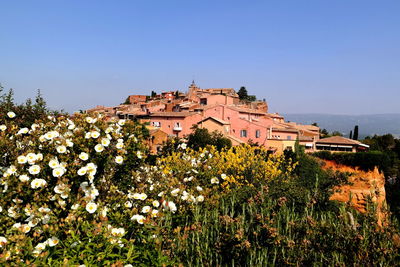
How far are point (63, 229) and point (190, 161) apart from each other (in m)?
5.12

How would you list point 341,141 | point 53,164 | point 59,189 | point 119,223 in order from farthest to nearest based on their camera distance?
point 341,141
point 53,164
point 119,223
point 59,189

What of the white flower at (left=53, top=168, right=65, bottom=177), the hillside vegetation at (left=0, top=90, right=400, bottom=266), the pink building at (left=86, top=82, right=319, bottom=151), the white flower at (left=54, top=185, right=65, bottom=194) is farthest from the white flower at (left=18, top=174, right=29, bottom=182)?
the pink building at (left=86, top=82, right=319, bottom=151)

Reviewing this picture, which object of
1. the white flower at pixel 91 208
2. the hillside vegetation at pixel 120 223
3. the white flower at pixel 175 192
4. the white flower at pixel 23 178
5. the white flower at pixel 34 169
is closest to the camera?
the hillside vegetation at pixel 120 223

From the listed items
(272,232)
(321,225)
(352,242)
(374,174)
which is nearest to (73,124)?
(272,232)

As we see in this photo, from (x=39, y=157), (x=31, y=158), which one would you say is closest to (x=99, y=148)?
(x=39, y=157)

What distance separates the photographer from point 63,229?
3.40 metres

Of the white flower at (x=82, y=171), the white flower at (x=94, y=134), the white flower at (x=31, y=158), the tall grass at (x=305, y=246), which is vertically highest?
the white flower at (x=94, y=134)

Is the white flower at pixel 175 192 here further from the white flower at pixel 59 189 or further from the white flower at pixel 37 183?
the white flower at pixel 37 183

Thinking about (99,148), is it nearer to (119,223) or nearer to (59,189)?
(59,189)

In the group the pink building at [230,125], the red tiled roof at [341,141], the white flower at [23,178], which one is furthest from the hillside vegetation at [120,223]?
the red tiled roof at [341,141]

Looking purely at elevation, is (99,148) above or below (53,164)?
above

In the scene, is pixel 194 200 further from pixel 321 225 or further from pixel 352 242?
pixel 352 242

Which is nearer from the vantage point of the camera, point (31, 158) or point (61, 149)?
point (31, 158)

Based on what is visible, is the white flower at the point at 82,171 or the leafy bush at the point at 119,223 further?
the white flower at the point at 82,171
